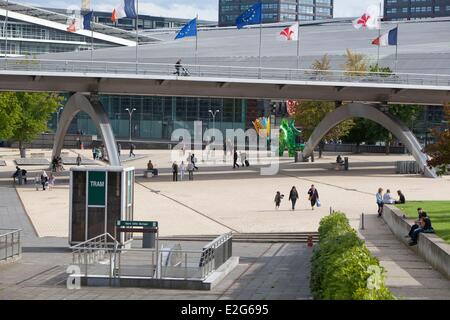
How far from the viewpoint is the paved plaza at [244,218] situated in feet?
70.3

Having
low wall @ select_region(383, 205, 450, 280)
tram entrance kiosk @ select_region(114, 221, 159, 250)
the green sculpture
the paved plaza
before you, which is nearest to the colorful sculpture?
the green sculpture

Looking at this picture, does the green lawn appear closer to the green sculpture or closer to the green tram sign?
the green tram sign

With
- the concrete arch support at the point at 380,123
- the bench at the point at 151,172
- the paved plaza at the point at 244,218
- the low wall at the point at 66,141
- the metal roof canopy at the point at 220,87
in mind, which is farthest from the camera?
the low wall at the point at 66,141

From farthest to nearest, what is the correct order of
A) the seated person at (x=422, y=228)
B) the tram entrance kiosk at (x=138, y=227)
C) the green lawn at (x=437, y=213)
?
1. the tram entrance kiosk at (x=138, y=227)
2. the green lawn at (x=437, y=213)
3. the seated person at (x=422, y=228)

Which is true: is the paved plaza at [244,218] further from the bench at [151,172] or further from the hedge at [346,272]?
the hedge at [346,272]

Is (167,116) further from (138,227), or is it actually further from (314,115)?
(138,227)

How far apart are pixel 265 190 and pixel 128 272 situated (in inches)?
1148

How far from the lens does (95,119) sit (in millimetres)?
57375

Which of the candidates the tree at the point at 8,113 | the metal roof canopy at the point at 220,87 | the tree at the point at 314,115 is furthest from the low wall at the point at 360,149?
the tree at the point at 8,113

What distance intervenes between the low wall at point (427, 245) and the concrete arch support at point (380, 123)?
92.5 feet

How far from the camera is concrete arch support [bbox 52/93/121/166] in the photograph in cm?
5578

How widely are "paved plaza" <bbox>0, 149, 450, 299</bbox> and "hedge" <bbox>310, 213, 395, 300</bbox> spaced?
1429 millimetres

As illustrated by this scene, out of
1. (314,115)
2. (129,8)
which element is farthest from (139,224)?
(314,115)

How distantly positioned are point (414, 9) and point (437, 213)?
16847cm
